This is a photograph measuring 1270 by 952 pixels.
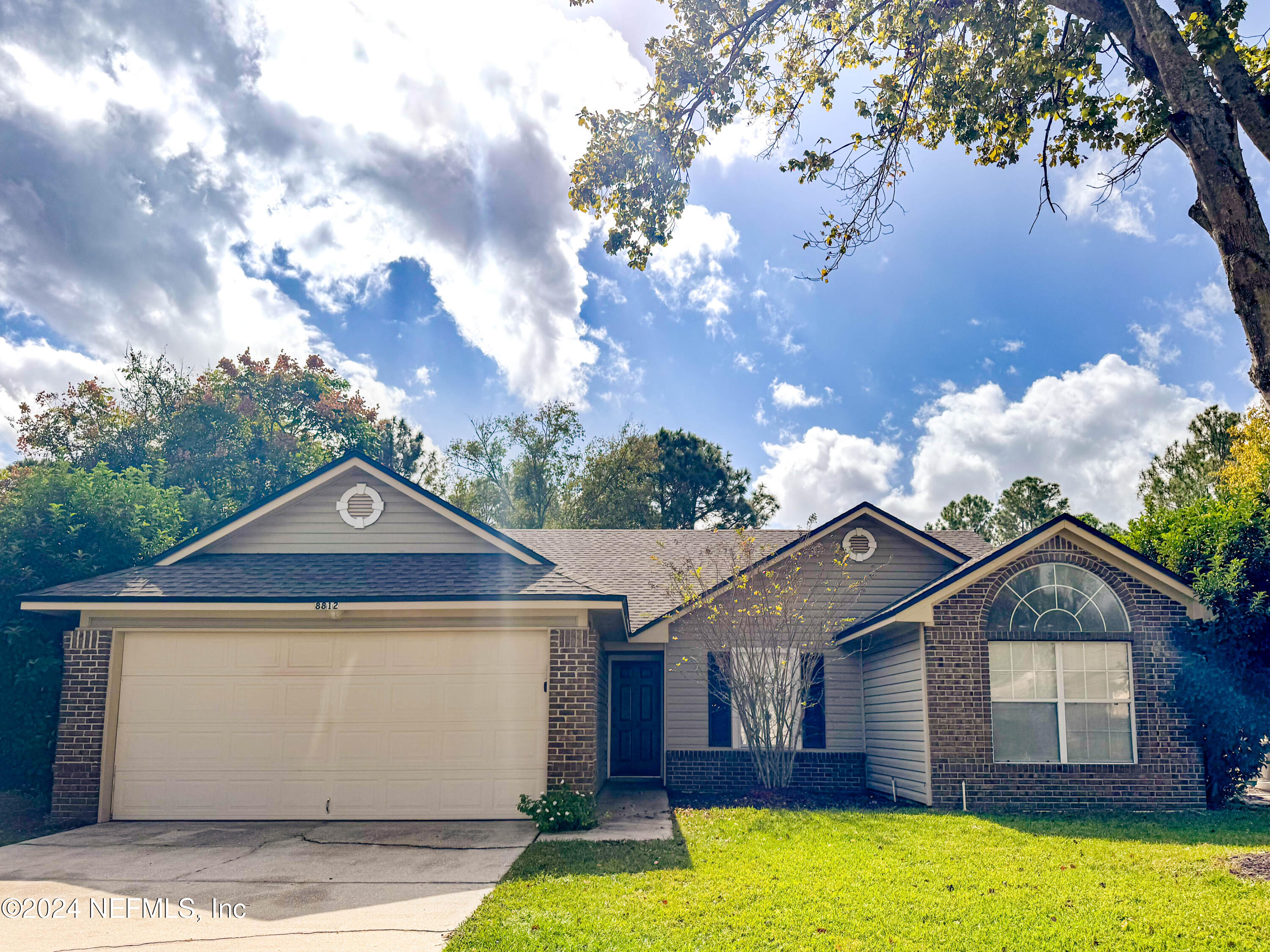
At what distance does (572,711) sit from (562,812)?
1.18 m

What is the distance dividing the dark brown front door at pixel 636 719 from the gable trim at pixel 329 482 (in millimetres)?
3780

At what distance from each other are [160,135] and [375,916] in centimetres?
1250

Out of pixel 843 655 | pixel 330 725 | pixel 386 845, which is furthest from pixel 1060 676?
pixel 330 725

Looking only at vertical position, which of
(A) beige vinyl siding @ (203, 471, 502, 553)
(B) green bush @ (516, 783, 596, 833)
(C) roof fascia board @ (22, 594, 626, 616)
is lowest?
(B) green bush @ (516, 783, 596, 833)

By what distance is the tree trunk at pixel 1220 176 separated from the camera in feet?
21.0

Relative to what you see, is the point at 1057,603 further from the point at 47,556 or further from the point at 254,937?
the point at 47,556

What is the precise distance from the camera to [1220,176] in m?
6.65

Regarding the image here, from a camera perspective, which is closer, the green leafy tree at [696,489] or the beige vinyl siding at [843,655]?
the beige vinyl siding at [843,655]

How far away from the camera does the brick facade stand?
36.3 feet

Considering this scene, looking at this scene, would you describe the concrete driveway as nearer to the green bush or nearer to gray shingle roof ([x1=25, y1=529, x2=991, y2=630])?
the green bush

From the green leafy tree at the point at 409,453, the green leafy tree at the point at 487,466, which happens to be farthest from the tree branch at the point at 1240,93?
the green leafy tree at the point at 409,453

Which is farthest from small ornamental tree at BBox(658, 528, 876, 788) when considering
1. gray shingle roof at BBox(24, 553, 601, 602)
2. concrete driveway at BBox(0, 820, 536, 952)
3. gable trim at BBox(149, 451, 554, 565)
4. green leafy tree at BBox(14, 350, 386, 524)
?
green leafy tree at BBox(14, 350, 386, 524)

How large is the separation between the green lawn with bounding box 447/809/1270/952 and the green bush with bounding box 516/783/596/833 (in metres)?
0.97

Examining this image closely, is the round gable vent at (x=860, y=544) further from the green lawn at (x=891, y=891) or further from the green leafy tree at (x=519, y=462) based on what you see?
the green leafy tree at (x=519, y=462)
